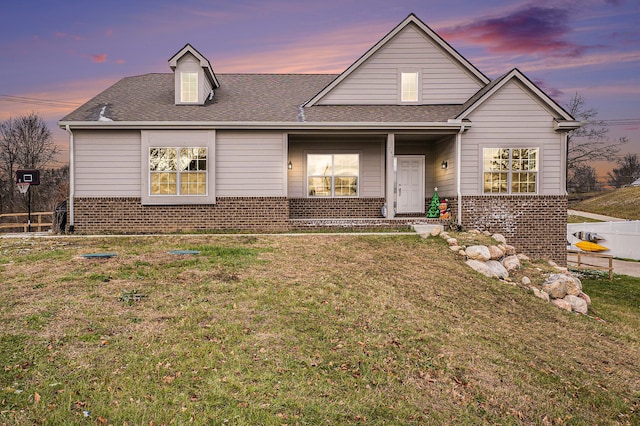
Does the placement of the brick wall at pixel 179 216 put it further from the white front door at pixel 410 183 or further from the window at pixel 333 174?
the white front door at pixel 410 183

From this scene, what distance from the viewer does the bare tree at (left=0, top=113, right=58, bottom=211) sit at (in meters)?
32.0

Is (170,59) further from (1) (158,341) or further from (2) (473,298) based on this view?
(2) (473,298)

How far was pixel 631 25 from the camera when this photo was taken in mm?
27422

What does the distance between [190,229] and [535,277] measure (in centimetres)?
1075

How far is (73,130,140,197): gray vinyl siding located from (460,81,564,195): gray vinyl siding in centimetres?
1153

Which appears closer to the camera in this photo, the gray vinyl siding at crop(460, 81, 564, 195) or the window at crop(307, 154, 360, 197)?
the gray vinyl siding at crop(460, 81, 564, 195)

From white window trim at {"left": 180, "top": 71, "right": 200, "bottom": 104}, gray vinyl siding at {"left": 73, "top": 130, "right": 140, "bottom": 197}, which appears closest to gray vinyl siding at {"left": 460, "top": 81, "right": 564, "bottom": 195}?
white window trim at {"left": 180, "top": 71, "right": 200, "bottom": 104}

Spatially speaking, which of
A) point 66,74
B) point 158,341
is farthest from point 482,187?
point 66,74

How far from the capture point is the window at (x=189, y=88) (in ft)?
46.8

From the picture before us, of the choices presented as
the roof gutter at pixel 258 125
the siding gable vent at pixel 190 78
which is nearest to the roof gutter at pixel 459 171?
the roof gutter at pixel 258 125

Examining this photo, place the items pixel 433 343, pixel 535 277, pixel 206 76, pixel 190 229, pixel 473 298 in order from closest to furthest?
pixel 433 343 < pixel 473 298 < pixel 535 277 < pixel 190 229 < pixel 206 76

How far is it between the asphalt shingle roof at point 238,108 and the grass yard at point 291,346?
19.5 feet

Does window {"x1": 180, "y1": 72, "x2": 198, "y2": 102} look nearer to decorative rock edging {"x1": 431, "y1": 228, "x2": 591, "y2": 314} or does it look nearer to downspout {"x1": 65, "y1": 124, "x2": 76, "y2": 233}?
downspout {"x1": 65, "y1": 124, "x2": 76, "y2": 233}

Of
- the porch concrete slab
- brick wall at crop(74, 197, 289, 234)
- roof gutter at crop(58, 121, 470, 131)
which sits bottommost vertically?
the porch concrete slab
